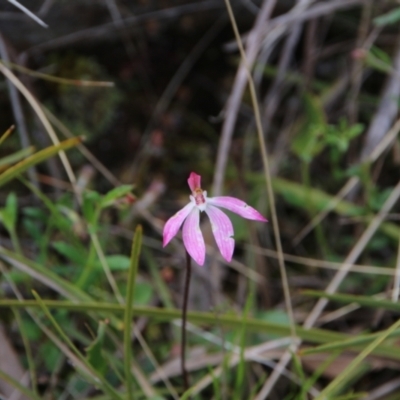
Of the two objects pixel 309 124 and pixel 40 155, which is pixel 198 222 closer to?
pixel 40 155

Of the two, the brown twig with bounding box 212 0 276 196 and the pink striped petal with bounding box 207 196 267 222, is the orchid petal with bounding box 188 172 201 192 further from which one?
the brown twig with bounding box 212 0 276 196

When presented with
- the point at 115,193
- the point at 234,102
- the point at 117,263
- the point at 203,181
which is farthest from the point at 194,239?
the point at 203,181

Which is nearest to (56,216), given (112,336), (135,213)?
(112,336)

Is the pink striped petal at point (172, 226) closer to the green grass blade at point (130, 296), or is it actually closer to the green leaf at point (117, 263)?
the green grass blade at point (130, 296)

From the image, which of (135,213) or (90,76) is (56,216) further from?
(90,76)

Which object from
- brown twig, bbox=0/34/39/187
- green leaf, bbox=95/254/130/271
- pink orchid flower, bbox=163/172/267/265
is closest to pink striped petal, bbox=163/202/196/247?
pink orchid flower, bbox=163/172/267/265
